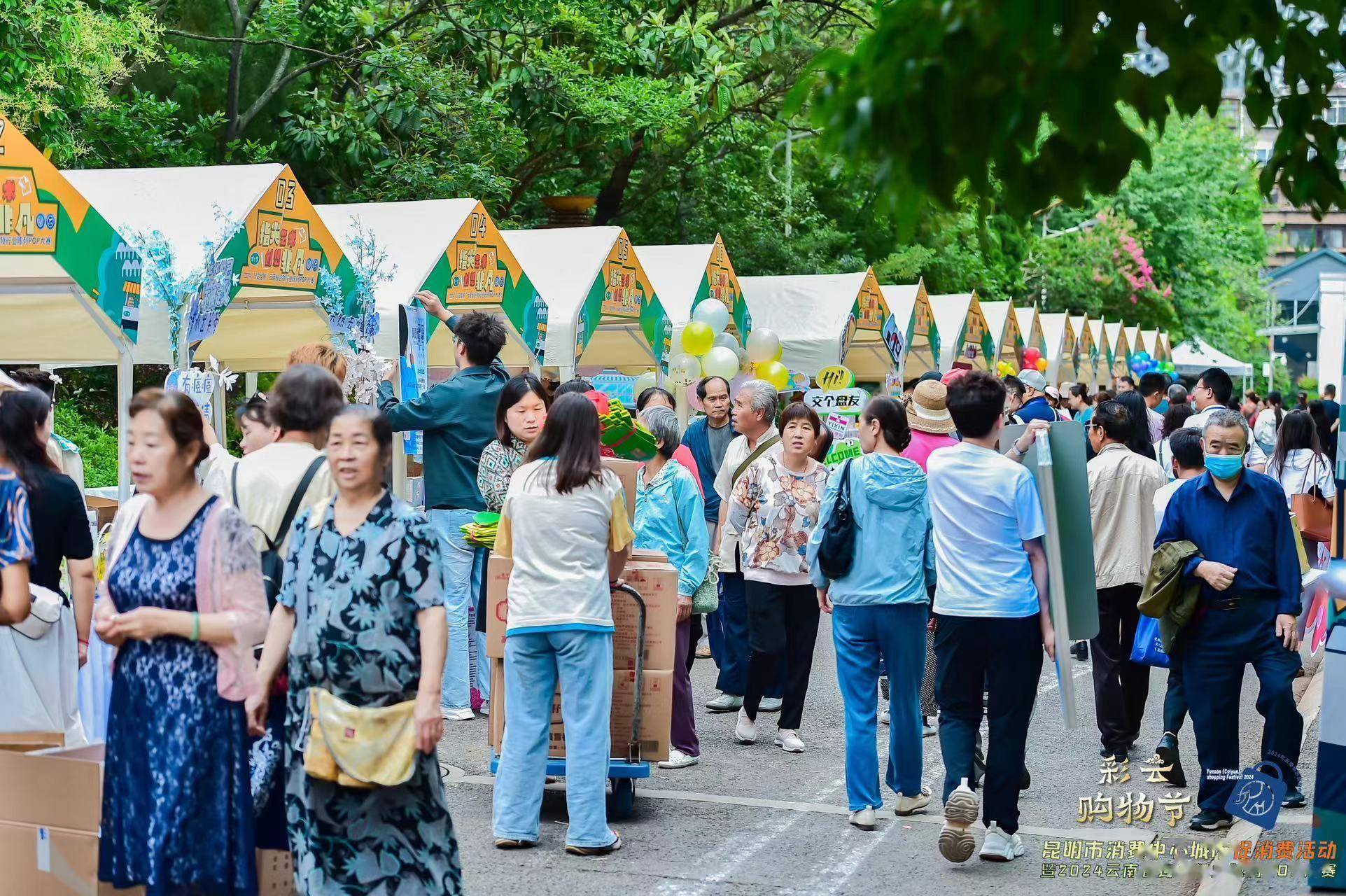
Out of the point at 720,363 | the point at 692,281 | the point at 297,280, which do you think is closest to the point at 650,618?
the point at 297,280

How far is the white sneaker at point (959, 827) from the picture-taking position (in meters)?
5.78

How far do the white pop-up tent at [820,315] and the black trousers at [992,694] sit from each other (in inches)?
512

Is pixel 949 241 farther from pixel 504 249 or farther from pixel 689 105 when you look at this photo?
pixel 504 249

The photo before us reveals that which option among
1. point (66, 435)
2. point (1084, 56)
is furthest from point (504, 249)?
point (1084, 56)

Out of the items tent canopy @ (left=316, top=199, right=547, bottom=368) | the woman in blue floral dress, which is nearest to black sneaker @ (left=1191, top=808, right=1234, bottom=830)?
the woman in blue floral dress

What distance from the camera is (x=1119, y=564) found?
25.6 feet

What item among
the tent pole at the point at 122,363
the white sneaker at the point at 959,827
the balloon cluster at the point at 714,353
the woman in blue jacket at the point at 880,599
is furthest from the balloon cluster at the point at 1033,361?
the white sneaker at the point at 959,827

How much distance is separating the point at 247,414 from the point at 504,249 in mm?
7150

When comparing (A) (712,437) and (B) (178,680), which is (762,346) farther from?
(B) (178,680)

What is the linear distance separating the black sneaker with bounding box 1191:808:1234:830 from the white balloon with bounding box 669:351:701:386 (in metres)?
9.80

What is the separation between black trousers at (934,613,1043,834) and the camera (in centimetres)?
586

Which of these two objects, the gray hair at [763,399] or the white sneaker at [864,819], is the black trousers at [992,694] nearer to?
the white sneaker at [864,819]

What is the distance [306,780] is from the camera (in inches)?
174

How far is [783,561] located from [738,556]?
77cm
